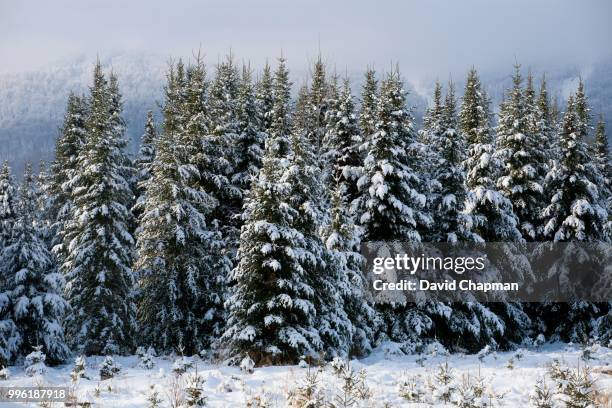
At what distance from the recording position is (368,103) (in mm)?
25906

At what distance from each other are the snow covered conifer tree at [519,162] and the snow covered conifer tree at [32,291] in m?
21.8

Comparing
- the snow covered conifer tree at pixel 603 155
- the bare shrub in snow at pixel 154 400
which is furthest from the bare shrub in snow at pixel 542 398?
the snow covered conifer tree at pixel 603 155

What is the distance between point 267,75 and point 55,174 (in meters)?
14.4

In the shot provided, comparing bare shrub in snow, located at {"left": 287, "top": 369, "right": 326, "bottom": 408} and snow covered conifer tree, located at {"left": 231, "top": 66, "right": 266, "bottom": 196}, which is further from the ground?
snow covered conifer tree, located at {"left": 231, "top": 66, "right": 266, "bottom": 196}

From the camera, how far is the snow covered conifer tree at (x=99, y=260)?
2153 cm

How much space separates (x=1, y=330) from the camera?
1475 centimetres

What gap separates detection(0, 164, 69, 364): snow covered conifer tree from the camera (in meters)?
15.2

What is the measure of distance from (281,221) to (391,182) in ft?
22.5

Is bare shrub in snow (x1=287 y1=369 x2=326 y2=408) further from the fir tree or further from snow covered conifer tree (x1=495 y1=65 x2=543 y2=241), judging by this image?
the fir tree

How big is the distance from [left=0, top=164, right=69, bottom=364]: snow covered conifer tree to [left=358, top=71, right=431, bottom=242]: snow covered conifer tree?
1208 centimetres

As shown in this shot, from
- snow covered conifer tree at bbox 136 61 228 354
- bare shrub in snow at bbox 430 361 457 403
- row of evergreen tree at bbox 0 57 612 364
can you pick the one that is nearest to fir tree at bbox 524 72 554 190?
row of evergreen tree at bbox 0 57 612 364

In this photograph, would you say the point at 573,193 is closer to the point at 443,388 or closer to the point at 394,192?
the point at 394,192

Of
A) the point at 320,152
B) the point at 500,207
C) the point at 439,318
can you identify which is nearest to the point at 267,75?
the point at 320,152

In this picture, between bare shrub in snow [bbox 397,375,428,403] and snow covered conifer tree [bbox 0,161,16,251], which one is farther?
snow covered conifer tree [bbox 0,161,16,251]
